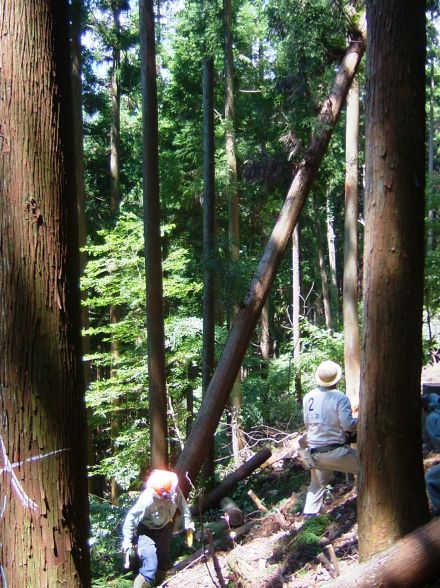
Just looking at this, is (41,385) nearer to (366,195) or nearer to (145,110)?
(366,195)

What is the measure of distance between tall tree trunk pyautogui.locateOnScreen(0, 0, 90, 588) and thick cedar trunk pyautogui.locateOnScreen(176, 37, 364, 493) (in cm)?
740

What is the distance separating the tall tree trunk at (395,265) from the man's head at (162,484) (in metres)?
2.90

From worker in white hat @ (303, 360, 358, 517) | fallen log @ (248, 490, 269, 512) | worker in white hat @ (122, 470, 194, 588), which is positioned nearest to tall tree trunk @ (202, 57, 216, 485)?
fallen log @ (248, 490, 269, 512)

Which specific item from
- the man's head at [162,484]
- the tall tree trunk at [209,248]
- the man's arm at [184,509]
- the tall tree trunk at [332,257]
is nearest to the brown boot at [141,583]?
the man's arm at [184,509]

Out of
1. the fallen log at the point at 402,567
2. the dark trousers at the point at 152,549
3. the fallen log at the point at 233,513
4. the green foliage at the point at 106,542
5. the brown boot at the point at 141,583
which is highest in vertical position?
the fallen log at the point at 402,567

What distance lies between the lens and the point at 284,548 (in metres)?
7.18

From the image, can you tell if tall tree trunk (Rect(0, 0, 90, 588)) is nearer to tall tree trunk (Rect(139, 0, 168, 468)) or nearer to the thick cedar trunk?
the thick cedar trunk

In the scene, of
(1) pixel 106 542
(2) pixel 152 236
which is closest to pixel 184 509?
(1) pixel 106 542

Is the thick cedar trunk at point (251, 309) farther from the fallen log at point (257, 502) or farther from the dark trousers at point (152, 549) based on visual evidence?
the dark trousers at point (152, 549)

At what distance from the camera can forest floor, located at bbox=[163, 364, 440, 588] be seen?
19.9 feet

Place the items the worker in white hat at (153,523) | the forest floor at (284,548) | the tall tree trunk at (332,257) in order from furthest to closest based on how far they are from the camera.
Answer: the tall tree trunk at (332,257) < the worker in white hat at (153,523) < the forest floor at (284,548)

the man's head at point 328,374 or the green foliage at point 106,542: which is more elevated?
the man's head at point 328,374

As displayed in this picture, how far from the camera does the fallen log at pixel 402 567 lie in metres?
4.07

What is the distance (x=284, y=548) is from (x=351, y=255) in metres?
9.17
